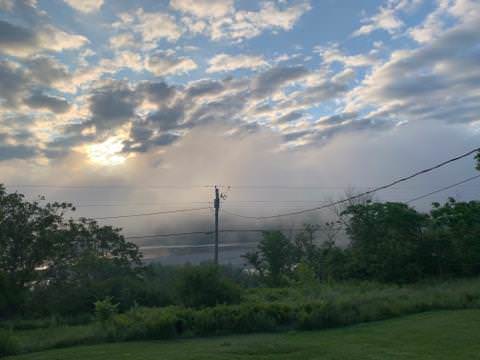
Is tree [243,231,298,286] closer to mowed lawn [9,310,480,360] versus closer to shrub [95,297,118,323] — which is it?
shrub [95,297,118,323]

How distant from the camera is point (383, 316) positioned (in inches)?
641

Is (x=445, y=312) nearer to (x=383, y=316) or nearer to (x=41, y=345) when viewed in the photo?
(x=383, y=316)

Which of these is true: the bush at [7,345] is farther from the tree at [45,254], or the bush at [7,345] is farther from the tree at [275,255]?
the tree at [275,255]

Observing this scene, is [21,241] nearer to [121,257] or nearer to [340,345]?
[121,257]

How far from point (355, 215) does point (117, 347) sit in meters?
25.3

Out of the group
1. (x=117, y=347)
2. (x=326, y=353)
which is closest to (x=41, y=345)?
(x=117, y=347)

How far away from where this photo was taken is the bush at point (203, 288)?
20.2m

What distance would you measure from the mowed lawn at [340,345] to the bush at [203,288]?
18.5 ft

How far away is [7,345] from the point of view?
45.5 feet

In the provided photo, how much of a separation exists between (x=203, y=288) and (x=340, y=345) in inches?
384

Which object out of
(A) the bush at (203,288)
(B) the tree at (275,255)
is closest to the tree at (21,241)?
(A) the bush at (203,288)

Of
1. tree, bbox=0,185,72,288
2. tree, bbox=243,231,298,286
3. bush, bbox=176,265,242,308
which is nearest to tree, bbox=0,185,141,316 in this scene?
tree, bbox=0,185,72,288

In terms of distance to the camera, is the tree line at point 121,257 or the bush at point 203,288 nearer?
the bush at point 203,288

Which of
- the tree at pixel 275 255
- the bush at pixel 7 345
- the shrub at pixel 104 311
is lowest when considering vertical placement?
the bush at pixel 7 345
